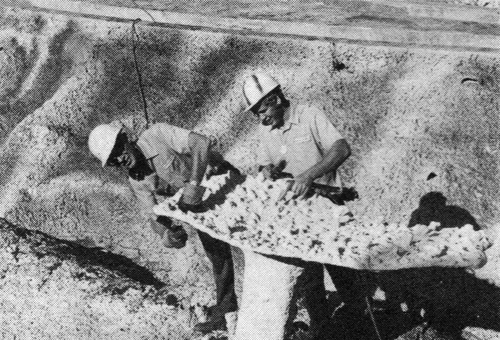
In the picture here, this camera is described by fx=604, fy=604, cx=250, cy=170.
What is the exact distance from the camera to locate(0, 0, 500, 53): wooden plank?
554cm

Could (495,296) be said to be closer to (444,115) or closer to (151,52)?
(444,115)

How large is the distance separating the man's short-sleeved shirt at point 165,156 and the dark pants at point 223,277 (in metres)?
0.50

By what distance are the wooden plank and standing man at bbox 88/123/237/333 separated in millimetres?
2099

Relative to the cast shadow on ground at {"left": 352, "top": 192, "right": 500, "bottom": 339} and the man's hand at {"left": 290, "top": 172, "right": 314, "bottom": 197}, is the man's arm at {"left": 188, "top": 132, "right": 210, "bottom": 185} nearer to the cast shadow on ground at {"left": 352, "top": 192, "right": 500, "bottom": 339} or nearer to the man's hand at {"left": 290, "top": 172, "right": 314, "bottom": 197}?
the man's hand at {"left": 290, "top": 172, "right": 314, "bottom": 197}

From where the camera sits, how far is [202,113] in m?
6.15

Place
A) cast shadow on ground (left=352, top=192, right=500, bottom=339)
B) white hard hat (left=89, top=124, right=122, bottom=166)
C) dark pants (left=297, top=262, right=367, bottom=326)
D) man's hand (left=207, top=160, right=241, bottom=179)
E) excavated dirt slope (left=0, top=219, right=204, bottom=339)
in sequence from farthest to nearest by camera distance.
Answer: excavated dirt slope (left=0, top=219, right=204, bottom=339)
cast shadow on ground (left=352, top=192, right=500, bottom=339)
man's hand (left=207, top=160, right=241, bottom=179)
white hard hat (left=89, top=124, right=122, bottom=166)
dark pants (left=297, top=262, right=367, bottom=326)

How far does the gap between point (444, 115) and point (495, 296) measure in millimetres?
1677

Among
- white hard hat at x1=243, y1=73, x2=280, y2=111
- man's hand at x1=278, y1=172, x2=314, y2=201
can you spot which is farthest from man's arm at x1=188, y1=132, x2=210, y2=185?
man's hand at x1=278, y1=172, x2=314, y2=201

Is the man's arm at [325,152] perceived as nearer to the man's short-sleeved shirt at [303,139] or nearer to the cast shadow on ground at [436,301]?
the man's short-sleeved shirt at [303,139]

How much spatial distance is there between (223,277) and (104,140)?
1360 mm

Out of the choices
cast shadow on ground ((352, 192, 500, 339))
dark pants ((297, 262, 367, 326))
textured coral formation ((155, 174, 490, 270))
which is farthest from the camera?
cast shadow on ground ((352, 192, 500, 339))

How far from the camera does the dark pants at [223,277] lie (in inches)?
175

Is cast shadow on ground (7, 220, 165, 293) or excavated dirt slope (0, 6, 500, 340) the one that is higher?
excavated dirt slope (0, 6, 500, 340)

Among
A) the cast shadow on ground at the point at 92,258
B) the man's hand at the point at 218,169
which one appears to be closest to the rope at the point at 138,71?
the cast shadow on ground at the point at 92,258
